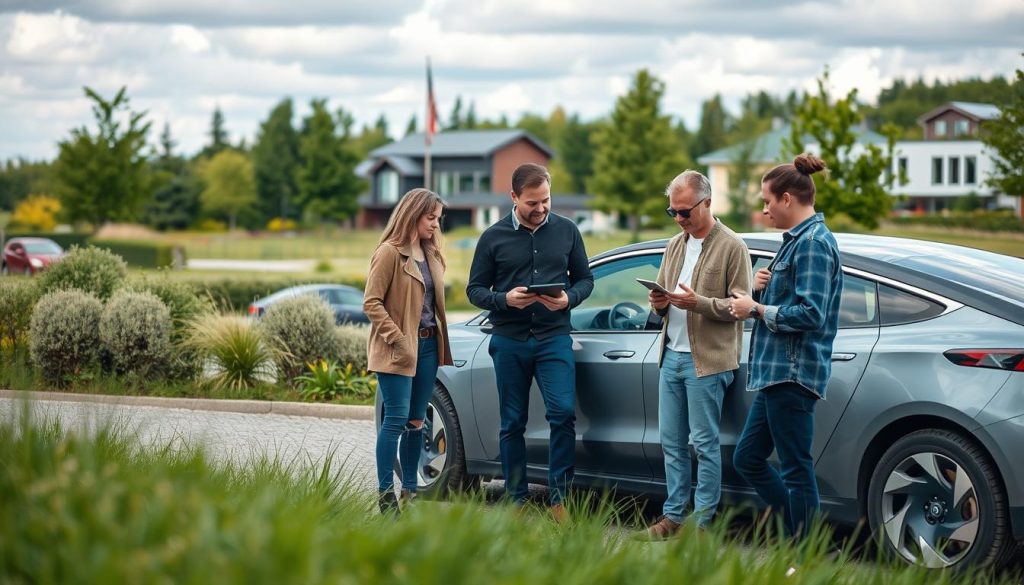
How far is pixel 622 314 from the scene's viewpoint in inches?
293

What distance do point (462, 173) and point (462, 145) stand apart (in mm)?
2359

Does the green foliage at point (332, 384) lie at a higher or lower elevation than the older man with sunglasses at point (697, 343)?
lower

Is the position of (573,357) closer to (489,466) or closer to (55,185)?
(489,466)

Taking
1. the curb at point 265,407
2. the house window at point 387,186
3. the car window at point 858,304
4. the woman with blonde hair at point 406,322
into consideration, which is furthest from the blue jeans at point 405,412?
the house window at point 387,186

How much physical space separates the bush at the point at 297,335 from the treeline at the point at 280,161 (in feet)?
64.7

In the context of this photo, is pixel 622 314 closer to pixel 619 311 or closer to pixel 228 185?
pixel 619 311

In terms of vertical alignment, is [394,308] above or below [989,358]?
above

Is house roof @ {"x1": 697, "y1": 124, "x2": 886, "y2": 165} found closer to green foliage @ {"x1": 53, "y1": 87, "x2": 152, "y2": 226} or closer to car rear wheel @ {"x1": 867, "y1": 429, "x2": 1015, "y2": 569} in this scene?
green foliage @ {"x1": 53, "y1": 87, "x2": 152, "y2": 226}

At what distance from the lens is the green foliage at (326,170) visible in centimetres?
8969

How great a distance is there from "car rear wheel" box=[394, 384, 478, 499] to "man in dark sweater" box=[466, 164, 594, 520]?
0.71 metres

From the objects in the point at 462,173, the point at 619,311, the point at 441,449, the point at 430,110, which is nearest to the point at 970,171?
the point at 462,173

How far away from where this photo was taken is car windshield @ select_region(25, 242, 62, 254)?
43438 millimetres

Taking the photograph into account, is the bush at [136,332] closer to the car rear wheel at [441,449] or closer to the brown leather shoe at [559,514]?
the car rear wheel at [441,449]

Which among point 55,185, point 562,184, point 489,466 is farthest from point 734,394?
point 562,184
